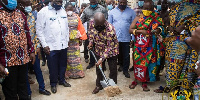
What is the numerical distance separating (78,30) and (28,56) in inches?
74.8

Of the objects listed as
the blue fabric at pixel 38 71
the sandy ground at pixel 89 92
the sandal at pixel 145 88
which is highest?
the blue fabric at pixel 38 71

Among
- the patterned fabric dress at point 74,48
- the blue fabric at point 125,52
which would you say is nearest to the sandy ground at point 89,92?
the patterned fabric dress at point 74,48

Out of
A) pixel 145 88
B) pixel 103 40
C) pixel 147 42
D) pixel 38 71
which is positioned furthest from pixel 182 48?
pixel 38 71

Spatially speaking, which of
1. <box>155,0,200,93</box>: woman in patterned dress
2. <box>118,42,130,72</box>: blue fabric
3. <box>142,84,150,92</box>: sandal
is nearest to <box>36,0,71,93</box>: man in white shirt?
<box>118,42,130,72</box>: blue fabric

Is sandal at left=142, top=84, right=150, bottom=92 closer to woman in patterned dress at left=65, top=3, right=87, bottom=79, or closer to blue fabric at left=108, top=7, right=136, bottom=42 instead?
blue fabric at left=108, top=7, right=136, bottom=42

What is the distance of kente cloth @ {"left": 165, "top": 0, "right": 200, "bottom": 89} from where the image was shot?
11.3ft

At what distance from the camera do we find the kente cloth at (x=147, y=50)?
13.1 feet

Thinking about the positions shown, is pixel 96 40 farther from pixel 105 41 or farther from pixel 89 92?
pixel 89 92

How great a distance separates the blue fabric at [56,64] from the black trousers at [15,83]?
977mm

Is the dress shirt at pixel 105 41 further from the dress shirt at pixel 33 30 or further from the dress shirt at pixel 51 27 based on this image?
the dress shirt at pixel 33 30

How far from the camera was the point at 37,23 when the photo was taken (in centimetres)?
389

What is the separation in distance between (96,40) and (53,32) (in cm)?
93

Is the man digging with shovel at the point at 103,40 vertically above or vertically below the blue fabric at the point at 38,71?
above

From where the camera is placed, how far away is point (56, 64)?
430 centimetres
